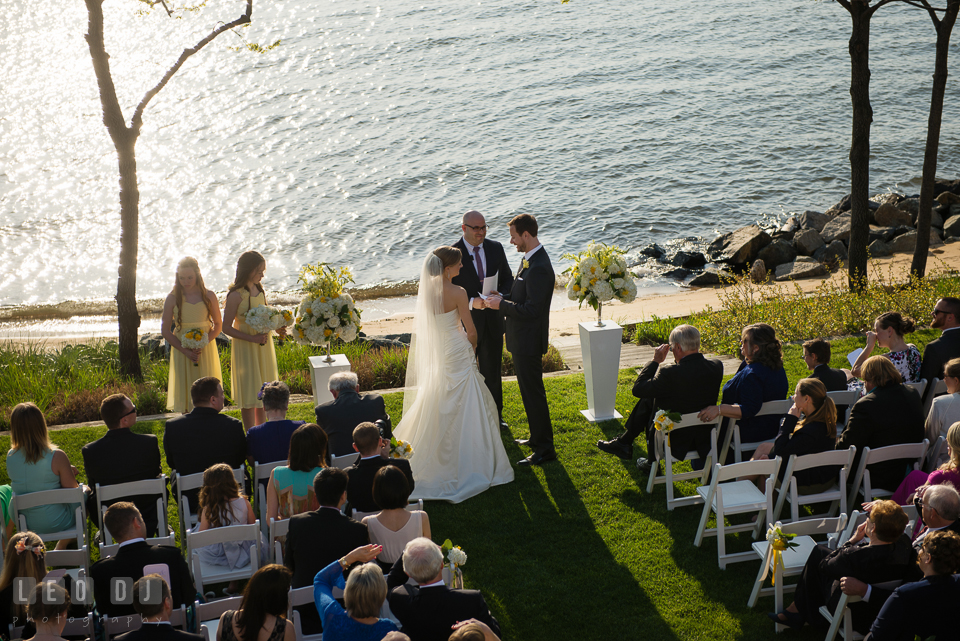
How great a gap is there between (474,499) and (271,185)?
25835 mm

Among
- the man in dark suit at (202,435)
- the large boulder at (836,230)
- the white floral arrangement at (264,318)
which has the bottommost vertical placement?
the large boulder at (836,230)

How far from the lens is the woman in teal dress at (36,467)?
5.82 metres

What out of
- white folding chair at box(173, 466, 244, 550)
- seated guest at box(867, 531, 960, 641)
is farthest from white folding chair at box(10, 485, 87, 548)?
seated guest at box(867, 531, 960, 641)

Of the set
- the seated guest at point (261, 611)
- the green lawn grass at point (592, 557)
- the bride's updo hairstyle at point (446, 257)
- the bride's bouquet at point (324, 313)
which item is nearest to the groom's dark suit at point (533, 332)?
Result: the green lawn grass at point (592, 557)

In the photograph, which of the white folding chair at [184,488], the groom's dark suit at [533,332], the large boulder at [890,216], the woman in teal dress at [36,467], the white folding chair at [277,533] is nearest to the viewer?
the white folding chair at [277,533]

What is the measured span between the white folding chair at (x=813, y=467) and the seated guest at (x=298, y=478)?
3.44m

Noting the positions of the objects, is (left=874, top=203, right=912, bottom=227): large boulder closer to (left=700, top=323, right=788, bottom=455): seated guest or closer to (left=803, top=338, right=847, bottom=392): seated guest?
(left=803, top=338, right=847, bottom=392): seated guest

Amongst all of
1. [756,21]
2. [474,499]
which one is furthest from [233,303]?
[756,21]

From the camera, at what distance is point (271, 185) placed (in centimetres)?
3077

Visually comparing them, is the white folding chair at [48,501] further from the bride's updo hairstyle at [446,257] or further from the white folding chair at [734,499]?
the white folding chair at [734,499]

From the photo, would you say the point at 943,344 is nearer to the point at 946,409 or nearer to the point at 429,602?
the point at 946,409

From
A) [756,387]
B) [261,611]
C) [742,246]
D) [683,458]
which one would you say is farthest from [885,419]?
[742,246]

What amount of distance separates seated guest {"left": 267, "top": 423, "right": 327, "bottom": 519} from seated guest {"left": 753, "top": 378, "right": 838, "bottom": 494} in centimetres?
360

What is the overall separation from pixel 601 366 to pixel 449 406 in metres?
2.20
